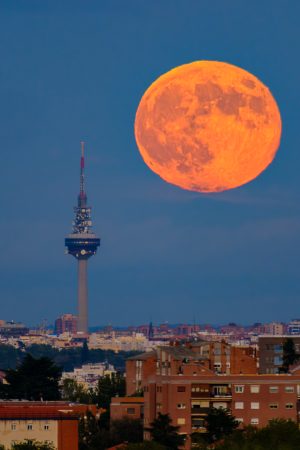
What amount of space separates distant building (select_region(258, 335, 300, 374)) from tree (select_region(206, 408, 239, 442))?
27477 mm

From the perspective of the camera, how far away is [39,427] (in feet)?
268

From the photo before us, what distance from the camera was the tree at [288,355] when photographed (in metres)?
111

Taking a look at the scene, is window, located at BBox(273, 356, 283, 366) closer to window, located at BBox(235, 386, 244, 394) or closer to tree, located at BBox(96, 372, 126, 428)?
tree, located at BBox(96, 372, 126, 428)

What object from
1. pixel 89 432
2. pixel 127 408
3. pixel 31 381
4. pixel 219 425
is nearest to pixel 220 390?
pixel 219 425

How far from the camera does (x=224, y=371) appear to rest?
102 metres

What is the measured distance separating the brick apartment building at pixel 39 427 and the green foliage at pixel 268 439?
254 inches

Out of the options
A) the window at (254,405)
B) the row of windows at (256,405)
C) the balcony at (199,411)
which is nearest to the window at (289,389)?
the row of windows at (256,405)

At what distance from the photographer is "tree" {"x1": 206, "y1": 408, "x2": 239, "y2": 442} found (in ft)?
281

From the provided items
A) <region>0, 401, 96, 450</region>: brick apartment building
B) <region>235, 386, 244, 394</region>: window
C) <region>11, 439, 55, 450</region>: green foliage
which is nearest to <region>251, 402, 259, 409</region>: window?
<region>235, 386, 244, 394</region>: window

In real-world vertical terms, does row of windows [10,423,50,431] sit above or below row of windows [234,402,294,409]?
below

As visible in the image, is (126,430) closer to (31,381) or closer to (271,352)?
(31,381)

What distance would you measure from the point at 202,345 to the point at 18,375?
373 inches

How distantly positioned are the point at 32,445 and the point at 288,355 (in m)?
35.8

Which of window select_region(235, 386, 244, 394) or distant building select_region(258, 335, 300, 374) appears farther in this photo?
distant building select_region(258, 335, 300, 374)
